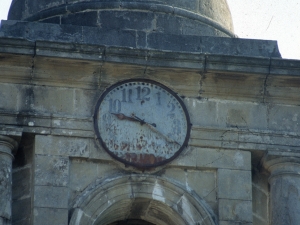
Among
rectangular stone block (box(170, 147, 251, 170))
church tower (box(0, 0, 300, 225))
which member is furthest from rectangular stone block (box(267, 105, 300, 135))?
rectangular stone block (box(170, 147, 251, 170))

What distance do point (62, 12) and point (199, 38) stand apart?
6.37 feet

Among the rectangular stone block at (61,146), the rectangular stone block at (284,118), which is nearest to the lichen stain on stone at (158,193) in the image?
the rectangular stone block at (61,146)

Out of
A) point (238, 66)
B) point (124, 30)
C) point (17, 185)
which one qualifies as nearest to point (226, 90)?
point (238, 66)

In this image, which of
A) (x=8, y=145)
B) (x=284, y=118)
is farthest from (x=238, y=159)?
(x=8, y=145)

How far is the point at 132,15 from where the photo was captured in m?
20.4

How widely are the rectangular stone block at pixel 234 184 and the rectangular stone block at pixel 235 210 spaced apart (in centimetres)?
7

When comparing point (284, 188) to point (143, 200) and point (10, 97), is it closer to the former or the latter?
point (143, 200)

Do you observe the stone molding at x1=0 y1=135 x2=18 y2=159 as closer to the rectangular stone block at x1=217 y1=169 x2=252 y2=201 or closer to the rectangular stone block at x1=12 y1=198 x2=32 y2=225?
the rectangular stone block at x1=12 y1=198 x2=32 y2=225

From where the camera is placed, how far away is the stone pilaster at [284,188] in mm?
19375

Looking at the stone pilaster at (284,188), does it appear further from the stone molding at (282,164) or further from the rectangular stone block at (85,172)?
the rectangular stone block at (85,172)

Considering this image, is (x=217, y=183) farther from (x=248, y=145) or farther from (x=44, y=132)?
(x=44, y=132)

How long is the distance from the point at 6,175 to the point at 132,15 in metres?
3.03

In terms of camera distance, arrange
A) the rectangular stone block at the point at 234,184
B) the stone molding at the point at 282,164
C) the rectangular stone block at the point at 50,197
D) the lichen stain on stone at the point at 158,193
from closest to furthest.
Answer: the rectangular stone block at the point at 50,197, the lichen stain on stone at the point at 158,193, the rectangular stone block at the point at 234,184, the stone molding at the point at 282,164

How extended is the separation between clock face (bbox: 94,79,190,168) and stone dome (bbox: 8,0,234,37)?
100 centimetres
